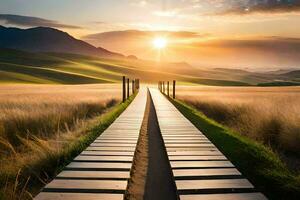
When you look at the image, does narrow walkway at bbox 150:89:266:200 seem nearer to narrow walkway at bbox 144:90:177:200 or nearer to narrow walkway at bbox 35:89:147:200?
narrow walkway at bbox 144:90:177:200

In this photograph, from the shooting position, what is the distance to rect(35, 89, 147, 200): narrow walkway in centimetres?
450

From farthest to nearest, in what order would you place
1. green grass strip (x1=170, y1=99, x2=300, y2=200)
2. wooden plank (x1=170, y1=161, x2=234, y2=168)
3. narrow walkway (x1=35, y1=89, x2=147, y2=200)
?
wooden plank (x1=170, y1=161, x2=234, y2=168) → green grass strip (x1=170, y1=99, x2=300, y2=200) → narrow walkway (x1=35, y1=89, x2=147, y2=200)

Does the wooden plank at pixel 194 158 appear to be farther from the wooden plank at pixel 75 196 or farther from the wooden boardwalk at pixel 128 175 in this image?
the wooden plank at pixel 75 196

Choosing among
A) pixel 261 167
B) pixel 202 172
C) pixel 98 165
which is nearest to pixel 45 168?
pixel 98 165

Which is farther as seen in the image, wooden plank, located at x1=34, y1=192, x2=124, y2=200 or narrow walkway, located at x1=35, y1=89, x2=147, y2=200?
narrow walkway, located at x1=35, y1=89, x2=147, y2=200

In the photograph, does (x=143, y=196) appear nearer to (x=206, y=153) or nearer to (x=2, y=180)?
(x=206, y=153)

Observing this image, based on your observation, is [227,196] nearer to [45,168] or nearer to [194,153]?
[194,153]

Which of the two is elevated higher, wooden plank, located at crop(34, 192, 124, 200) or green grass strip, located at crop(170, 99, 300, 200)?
wooden plank, located at crop(34, 192, 124, 200)

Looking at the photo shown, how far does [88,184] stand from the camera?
4.89 meters

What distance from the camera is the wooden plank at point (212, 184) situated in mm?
4734

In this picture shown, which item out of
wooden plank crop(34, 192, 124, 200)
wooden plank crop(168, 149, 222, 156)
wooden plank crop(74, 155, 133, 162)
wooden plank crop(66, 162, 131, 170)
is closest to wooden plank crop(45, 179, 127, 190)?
wooden plank crop(34, 192, 124, 200)

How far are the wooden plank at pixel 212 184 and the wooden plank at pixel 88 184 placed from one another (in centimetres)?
81

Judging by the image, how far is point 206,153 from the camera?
22.7 feet

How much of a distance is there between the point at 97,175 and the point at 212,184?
5.58 ft
